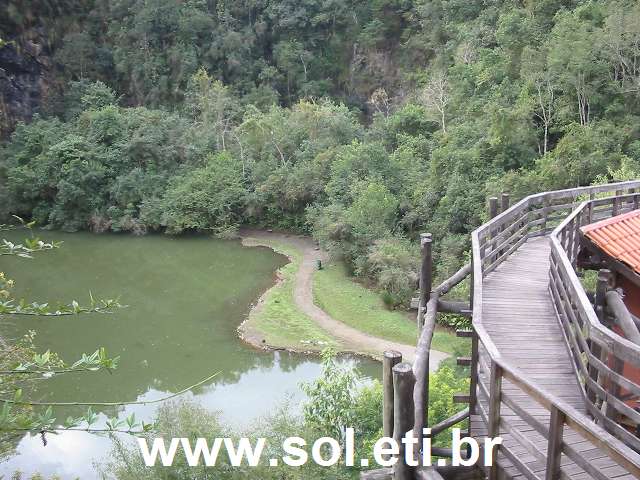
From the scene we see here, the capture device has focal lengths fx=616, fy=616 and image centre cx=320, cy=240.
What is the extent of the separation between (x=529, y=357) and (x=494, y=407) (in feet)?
5.36

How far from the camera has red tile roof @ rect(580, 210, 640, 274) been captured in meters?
7.97

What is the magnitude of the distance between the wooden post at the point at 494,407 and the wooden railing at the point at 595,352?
80cm

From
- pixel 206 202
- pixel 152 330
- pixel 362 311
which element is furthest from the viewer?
pixel 206 202

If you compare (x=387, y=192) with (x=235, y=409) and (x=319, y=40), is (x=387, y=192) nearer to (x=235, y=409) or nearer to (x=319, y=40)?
(x=235, y=409)

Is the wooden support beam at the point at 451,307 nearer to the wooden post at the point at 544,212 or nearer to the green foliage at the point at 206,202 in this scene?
the wooden post at the point at 544,212

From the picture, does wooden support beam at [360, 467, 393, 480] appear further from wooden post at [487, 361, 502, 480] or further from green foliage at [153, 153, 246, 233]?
green foliage at [153, 153, 246, 233]

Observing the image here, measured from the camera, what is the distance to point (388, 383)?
4703 mm

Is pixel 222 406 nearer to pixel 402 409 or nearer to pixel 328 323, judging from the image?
pixel 328 323

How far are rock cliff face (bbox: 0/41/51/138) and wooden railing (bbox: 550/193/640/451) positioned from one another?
37.5 meters

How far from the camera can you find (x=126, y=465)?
445 inches

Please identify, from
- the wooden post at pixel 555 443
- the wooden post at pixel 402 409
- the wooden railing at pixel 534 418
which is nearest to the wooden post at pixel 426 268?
the wooden railing at pixel 534 418

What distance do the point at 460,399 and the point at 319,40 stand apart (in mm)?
39405

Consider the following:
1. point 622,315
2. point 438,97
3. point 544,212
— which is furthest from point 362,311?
point 622,315

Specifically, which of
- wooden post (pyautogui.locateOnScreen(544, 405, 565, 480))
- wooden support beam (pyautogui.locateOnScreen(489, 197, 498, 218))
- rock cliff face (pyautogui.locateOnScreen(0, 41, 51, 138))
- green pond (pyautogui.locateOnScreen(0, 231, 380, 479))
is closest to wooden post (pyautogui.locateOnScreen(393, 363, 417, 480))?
wooden post (pyautogui.locateOnScreen(544, 405, 565, 480))
